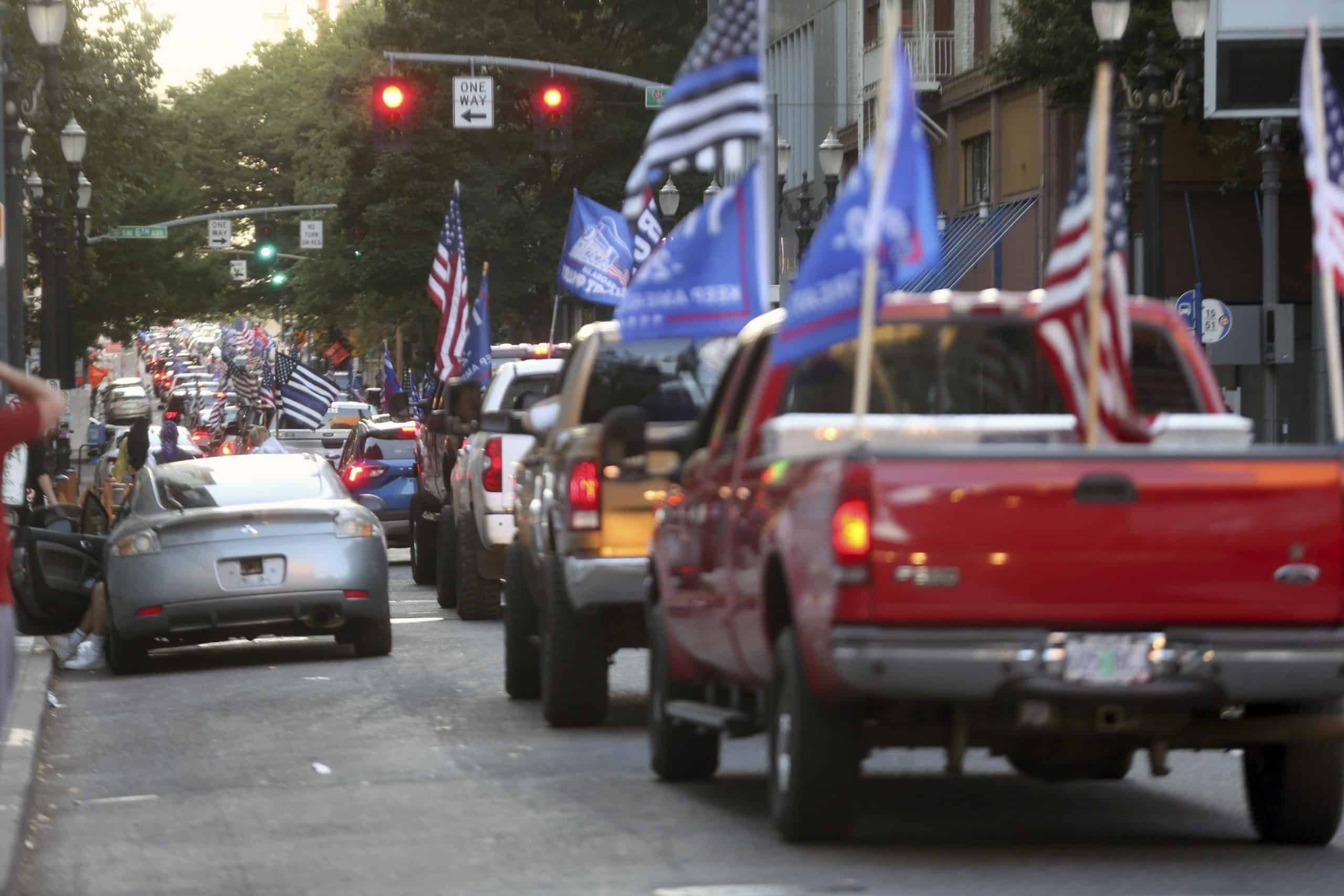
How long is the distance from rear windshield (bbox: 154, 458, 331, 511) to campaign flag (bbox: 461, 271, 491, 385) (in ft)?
32.4

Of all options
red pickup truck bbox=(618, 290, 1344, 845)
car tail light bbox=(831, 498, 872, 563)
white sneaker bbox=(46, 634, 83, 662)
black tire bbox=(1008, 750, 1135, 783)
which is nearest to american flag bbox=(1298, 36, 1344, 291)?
red pickup truck bbox=(618, 290, 1344, 845)

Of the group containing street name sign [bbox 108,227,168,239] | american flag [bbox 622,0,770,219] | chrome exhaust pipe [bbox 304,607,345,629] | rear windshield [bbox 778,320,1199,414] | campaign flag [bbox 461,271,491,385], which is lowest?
chrome exhaust pipe [bbox 304,607,345,629]

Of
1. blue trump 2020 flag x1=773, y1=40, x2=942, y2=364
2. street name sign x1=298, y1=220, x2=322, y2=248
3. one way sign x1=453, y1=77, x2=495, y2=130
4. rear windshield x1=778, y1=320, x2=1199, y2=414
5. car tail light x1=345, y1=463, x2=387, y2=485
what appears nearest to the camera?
blue trump 2020 flag x1=773, y1=40, x2=942, y2=364

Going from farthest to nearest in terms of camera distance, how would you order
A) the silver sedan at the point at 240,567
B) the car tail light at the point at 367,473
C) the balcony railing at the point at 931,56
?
the balcony railing at the point at 931,56 < the car tail light at the point at 367,473 < the silver sedan at the point at 240,567

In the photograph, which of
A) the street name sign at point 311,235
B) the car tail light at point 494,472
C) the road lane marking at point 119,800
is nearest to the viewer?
the road lane marking at point 119,800

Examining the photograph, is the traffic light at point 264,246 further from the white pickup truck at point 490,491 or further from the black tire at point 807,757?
the black tire at point 807,757

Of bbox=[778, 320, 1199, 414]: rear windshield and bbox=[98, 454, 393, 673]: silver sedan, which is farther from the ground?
bbox=[778, 320, 1199, 414]: rear windshield

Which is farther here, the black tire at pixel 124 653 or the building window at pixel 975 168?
the building window at pixel 975 168

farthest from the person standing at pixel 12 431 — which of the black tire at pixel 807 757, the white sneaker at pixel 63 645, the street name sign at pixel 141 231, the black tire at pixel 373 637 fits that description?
the street name sign at pixel 141 231

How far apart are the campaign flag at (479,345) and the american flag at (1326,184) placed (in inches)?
701

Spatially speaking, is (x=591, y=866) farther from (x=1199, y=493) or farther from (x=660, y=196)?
(x=660, y=196)

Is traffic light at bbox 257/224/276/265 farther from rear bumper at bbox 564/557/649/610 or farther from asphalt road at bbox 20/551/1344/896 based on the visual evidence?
rear bumper at bbox 564/557/649/610

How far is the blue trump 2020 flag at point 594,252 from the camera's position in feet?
113

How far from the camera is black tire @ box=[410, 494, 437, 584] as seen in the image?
87.0ft
